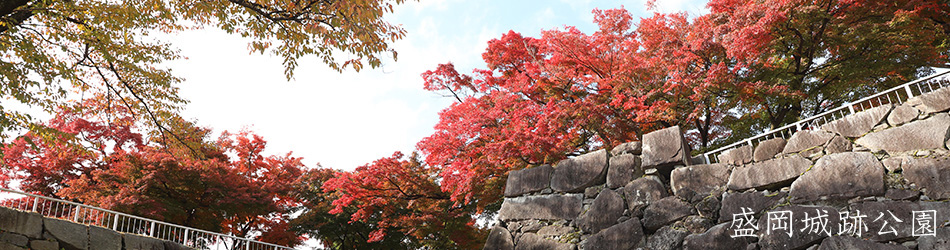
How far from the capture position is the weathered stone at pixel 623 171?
26.4 ft

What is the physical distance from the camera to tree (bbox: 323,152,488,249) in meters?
12.2

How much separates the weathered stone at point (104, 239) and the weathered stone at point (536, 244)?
20.7 ft

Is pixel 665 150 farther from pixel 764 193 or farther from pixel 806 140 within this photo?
pixel 806 140

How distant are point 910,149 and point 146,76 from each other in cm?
1129

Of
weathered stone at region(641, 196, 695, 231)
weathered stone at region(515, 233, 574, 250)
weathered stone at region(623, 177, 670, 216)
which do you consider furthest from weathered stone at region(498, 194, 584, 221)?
weathered stone at region(641, 196, 695, 231)

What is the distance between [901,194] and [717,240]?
6.86ft

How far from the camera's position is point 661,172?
7910mm

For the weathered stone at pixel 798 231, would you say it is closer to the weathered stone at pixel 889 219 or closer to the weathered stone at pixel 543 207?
the weathered stone at pixel 889 219

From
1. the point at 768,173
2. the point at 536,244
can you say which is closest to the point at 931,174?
the point at 768,173

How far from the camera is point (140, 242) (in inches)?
327

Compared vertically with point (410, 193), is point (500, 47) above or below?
above

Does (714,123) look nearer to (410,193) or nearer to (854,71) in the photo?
(854,71)

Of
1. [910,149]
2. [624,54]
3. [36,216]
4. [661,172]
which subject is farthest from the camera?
[624,54]

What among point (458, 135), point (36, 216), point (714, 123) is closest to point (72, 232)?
point (36, 216)
